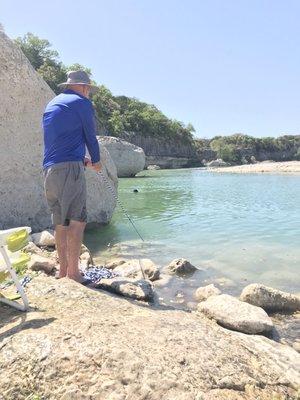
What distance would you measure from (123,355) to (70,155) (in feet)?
8.86

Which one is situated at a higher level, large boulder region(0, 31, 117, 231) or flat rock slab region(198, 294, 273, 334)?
large boulder region(0, 31, 117, 231)

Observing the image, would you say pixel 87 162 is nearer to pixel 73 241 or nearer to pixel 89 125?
pixel 89 125

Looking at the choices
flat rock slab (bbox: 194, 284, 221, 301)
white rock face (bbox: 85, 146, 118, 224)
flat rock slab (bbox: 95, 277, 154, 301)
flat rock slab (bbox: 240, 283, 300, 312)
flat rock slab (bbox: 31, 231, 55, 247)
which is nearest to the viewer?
flat rock slab (bbox: 95, 277, 154, 301)

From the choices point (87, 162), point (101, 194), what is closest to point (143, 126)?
point (101, 194)

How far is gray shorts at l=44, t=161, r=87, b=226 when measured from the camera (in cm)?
539

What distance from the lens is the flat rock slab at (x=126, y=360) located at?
127 inches

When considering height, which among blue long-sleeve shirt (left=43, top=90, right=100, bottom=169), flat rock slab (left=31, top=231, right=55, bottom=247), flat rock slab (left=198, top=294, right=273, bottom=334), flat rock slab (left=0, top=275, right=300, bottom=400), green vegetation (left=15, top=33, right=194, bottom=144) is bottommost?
flat rock slab (left=198, top=294, right=273, bottom=334)

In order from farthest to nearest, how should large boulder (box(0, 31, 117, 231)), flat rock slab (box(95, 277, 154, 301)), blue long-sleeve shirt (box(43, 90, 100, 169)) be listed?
large boulder (box(0, 31, 117, 231)) < flat rock slab (box(95, 277, 154, 301)) < blue long-sleeve shirt (box(43, 90, 100, 169))

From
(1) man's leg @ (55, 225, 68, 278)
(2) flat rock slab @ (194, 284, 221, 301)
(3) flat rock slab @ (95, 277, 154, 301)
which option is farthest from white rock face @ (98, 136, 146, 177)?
(1) man's leg @ (55, 225, 68, 278)

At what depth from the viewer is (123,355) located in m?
3.43

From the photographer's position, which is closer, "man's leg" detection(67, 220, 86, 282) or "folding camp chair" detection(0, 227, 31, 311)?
"folding camp chair" detection(0, 227, 31, 311)

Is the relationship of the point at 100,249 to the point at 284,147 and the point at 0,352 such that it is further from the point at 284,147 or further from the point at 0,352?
the point at 284,147

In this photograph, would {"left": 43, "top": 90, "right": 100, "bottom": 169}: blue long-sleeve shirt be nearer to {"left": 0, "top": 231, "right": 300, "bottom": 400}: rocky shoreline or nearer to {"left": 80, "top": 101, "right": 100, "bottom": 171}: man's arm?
{"left": 80, "top": 101, "right": 100, "bottom": 171}: man's arm

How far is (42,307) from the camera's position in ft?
14.3
